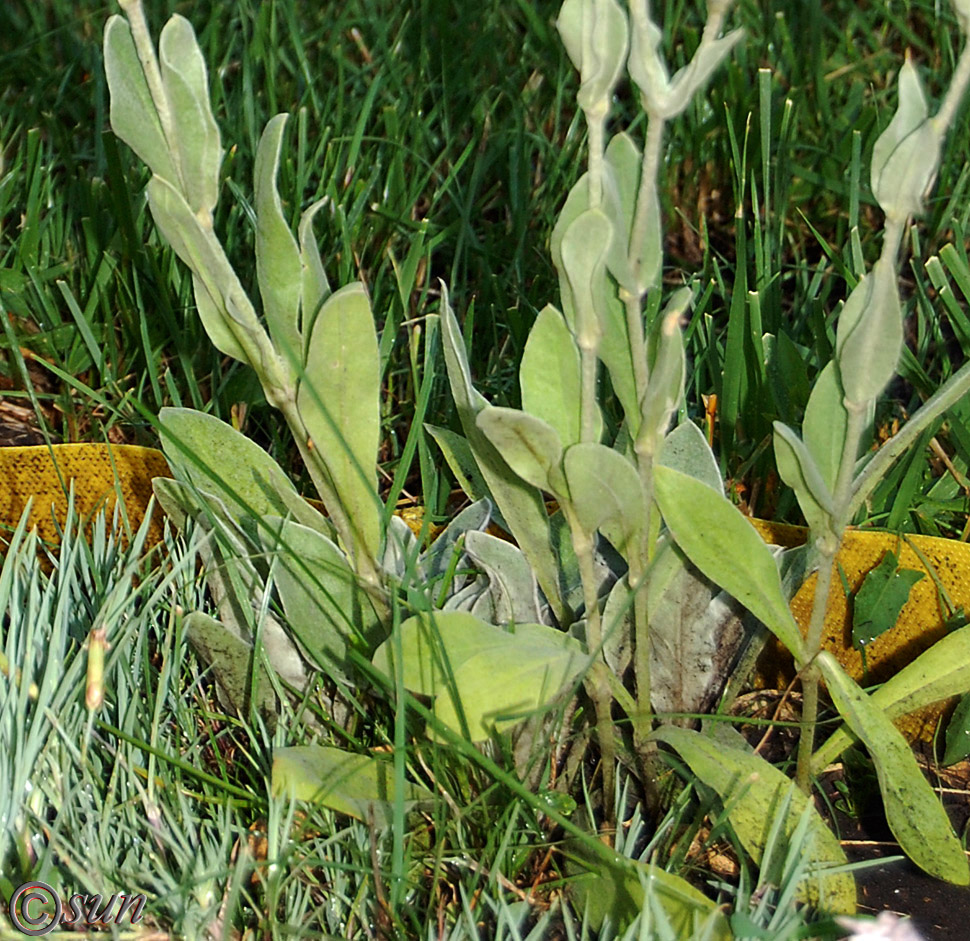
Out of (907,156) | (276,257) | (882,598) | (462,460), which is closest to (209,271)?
(276,257)

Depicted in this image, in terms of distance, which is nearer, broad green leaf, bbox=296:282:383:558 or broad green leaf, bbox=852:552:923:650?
broad green leaf, bbox=296:282:383:558

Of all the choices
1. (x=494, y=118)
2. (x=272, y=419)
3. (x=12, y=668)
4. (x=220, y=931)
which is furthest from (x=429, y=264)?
(x=220, y=931)

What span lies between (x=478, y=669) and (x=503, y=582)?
0.47 feet

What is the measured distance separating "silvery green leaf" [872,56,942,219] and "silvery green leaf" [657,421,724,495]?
0.98ft

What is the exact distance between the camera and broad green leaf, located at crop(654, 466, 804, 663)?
0.88 meters

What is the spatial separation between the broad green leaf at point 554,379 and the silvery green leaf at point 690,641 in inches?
6.3

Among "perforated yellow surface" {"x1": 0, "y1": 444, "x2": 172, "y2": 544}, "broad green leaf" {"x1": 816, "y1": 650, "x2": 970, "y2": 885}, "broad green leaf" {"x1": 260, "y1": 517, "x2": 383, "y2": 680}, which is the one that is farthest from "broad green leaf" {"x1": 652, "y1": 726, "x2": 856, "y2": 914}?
"perforated yellow surface" {"x1": 0, "y1": 444, "x2": 172, "y2": 544}

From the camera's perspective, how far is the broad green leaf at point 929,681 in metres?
0.96

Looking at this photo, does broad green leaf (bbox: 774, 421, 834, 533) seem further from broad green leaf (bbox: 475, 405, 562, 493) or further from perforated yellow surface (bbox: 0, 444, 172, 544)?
perforated yellow surface (bbox: 0, 444, 172, 544)

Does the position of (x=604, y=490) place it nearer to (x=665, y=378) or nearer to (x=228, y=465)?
(x=665, y=378)

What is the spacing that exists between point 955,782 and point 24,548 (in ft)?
2.85

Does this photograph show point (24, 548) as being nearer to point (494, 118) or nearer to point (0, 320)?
point (0, 320)

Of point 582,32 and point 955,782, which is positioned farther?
point 955,782

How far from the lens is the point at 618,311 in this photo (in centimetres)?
92
